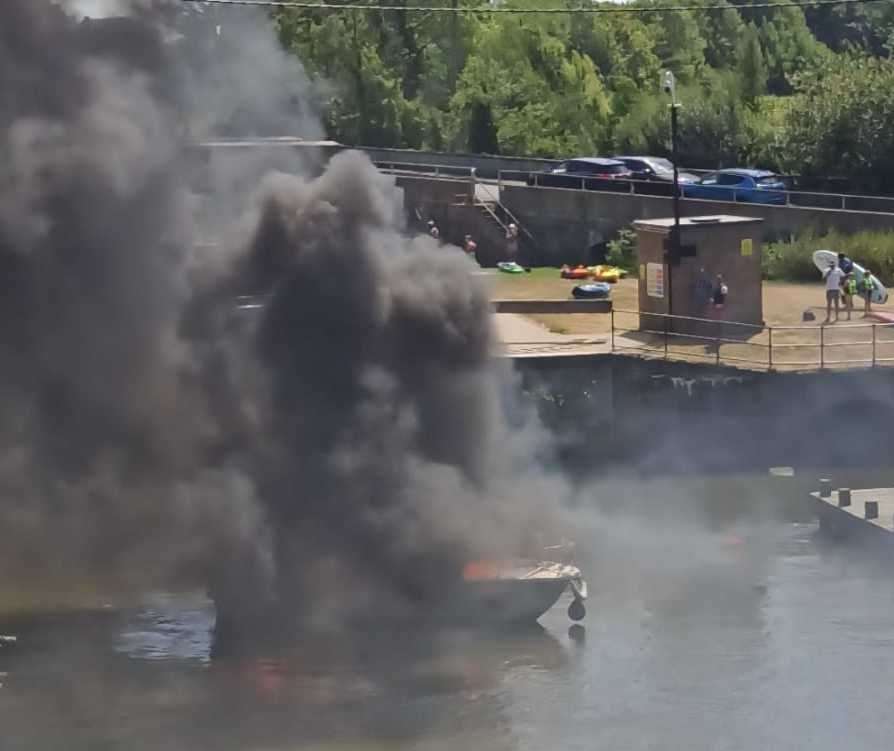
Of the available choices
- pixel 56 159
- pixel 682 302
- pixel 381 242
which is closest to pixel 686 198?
pixel 682 302

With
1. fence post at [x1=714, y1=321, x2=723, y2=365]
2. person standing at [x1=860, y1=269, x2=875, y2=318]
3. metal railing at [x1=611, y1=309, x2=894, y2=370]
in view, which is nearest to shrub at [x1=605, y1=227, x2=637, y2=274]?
metal railing at [x1=611, y1=309, x2=894, y2=370]

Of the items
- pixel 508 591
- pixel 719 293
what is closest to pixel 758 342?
pixel 719 293

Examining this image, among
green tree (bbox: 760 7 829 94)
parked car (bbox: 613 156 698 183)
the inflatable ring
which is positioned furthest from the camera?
green tree (bbox: 760 7 829 94)

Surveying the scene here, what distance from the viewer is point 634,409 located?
42.8 m

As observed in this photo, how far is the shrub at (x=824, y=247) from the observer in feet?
162

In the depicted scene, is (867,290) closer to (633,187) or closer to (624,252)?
(624,252)

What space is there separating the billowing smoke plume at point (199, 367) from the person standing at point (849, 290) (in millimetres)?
15728

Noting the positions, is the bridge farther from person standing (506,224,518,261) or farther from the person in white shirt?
the person in white shirt

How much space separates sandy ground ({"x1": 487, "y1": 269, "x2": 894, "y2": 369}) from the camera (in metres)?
42.1

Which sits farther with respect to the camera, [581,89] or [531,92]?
[581,89]

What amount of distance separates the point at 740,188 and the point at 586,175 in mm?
6161

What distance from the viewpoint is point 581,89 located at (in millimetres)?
83062

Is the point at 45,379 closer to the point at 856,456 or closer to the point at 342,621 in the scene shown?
the point at 342,621

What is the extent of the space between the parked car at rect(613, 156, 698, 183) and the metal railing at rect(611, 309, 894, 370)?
1697 centimetres
